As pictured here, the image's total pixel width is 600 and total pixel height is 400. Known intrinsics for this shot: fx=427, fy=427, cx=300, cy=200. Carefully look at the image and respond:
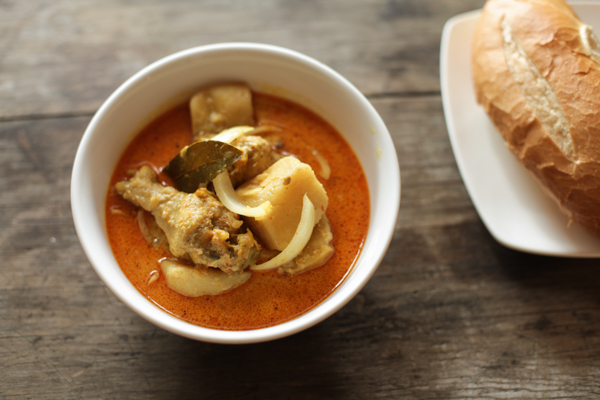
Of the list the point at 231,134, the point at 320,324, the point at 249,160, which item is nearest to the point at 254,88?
the point at 231,134

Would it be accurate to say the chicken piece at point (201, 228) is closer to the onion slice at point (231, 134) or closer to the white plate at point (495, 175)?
the onion slice at point (231, 134)

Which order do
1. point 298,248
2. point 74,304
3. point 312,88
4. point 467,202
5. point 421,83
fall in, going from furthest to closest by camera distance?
point 421,83, point 467,202, point 74,304, point 312,88, point 298,248

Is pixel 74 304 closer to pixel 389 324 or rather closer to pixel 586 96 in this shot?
pixel 389 324

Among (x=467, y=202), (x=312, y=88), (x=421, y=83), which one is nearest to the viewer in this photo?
(x=312, y=88)

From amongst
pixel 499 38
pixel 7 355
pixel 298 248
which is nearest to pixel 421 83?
pixel 499 38

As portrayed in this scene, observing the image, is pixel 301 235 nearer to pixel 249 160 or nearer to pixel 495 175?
pixel 249 160

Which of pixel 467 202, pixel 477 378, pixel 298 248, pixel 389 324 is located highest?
pixel 298 248

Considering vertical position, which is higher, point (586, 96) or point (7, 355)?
point (586, 96)

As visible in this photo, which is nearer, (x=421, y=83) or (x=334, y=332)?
(x=334, y=332)
